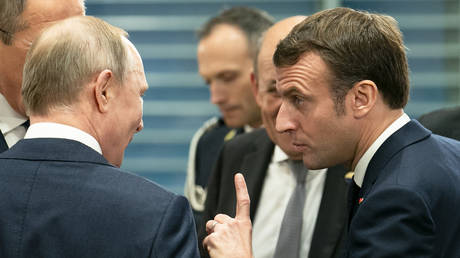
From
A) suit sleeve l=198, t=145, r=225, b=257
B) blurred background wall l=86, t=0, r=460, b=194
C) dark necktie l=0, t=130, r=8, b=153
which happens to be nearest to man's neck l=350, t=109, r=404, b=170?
suit sleeve l=198, t=145, r=225, b=257

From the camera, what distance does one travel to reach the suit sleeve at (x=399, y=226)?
1892 mm

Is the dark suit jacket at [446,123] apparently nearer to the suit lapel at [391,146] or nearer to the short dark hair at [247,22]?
the suit lapel at [391,146]

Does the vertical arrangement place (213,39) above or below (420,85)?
above

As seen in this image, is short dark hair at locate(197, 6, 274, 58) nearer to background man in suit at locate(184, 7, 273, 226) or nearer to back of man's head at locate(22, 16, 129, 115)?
background man in suit at locate(184, 7, 273, 226)

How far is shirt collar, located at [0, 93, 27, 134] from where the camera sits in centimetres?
252

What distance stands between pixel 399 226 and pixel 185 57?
15.3 ft

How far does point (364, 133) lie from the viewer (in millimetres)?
2248

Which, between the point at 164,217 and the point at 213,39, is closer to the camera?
the point at 164,217

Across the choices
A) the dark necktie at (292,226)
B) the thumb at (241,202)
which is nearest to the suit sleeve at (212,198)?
the dark necktie at (292,226)

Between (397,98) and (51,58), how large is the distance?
1080 mm

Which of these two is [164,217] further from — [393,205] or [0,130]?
[0,130]

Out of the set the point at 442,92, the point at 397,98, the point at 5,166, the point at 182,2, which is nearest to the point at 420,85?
the point at 442,92

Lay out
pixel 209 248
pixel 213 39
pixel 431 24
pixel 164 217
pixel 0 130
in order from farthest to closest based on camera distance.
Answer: pixel 431 24
pixel 213 39
pixel 0 130
pixel 209 248
pixel 164 217

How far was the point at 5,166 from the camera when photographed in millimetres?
1902
